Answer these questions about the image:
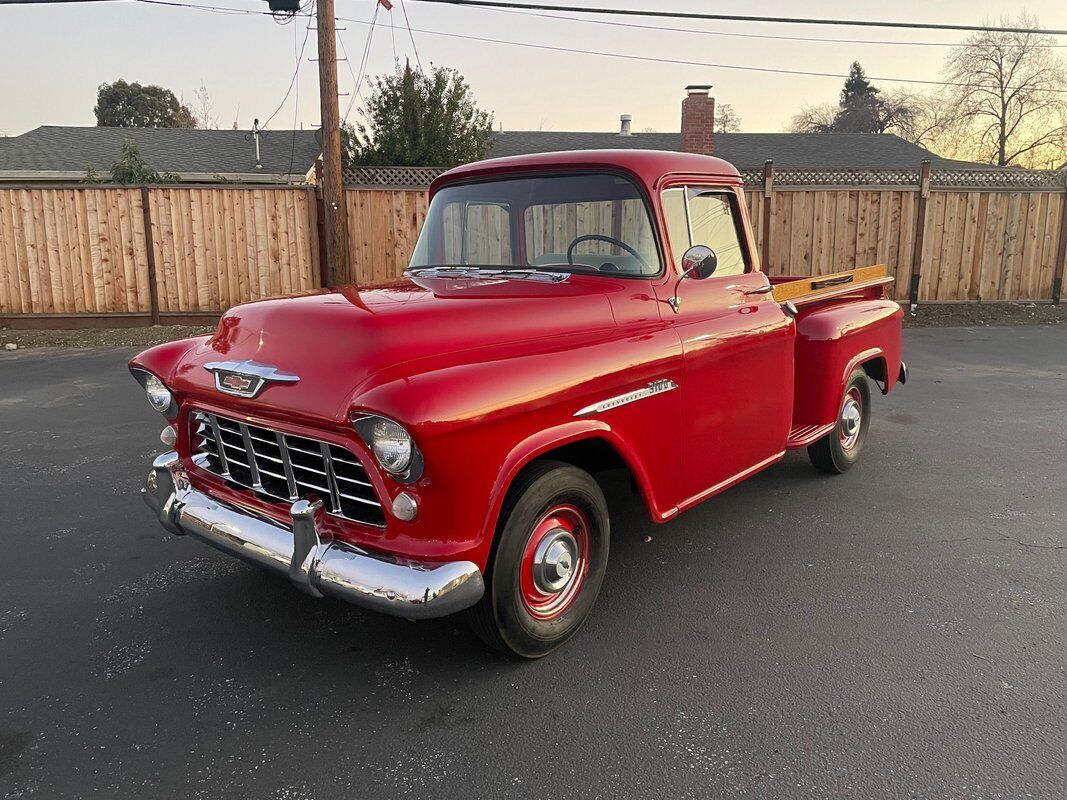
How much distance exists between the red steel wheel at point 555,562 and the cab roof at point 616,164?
1.55 metres

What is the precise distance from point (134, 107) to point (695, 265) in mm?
50915

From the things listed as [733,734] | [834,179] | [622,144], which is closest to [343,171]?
[834,179]

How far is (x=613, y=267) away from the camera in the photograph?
3480 mm

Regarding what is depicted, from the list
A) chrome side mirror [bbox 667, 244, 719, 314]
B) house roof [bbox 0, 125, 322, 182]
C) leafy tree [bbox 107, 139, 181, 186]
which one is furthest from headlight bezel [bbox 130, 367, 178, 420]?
house roof [bbox 0, 125, 322, 182]

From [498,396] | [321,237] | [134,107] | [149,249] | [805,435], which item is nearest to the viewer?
[498,396]

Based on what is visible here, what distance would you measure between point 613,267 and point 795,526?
75.6 inches

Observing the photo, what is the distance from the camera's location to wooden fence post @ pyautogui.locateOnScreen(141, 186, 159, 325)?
1129 centimetres

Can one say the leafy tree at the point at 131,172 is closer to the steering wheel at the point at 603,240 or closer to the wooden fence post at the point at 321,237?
the wooden fence post at the point at 321,237

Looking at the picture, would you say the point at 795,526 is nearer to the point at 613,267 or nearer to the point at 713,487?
the point at 713,487

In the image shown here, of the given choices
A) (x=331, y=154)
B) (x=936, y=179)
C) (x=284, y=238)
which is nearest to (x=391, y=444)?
(x=331, y=154)

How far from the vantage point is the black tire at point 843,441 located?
4.95 m

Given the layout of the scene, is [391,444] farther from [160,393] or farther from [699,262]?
[699,262]

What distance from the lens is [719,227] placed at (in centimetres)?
392

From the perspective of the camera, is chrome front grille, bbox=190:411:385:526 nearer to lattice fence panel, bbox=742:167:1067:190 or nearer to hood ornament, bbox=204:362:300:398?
hood ornament, bbox=204:362:300:398
